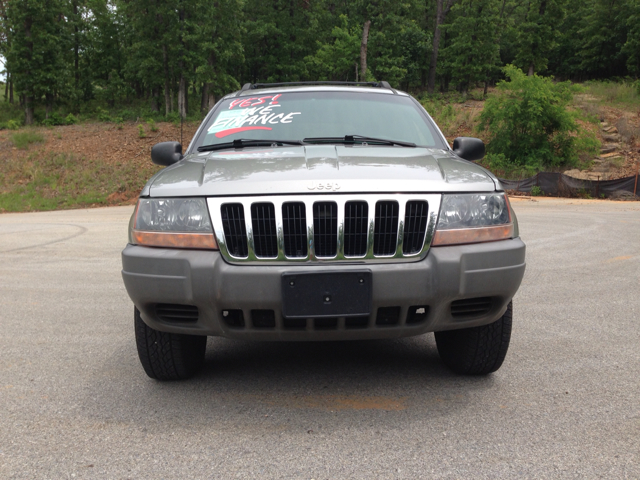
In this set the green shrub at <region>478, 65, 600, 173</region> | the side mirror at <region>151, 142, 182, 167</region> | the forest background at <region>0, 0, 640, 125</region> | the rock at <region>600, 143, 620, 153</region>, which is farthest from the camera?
the forest background at <region>0, 0, 640, 125</region>

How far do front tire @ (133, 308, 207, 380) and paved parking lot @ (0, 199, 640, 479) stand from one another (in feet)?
0.32

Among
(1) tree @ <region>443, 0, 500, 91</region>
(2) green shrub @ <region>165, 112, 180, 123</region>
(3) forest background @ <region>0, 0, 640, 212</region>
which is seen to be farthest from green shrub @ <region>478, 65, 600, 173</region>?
(1) tree @ <region>443, 0, 500, 91</region>

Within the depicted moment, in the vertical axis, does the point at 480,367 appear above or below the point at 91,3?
below

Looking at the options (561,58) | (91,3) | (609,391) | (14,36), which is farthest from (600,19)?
(609,391)

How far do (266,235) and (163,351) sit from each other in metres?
1.00

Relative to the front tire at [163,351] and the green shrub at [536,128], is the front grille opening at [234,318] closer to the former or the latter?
the front tire at [163,351]

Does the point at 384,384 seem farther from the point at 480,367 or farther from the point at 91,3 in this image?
the point at 91,3

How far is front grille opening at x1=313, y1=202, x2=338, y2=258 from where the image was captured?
2609 mm

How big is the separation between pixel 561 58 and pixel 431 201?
72.2 m

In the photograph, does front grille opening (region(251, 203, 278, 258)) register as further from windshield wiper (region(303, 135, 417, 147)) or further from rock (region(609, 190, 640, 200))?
rock (region(609, 190, 640, 200))

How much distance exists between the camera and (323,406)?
2.89 meters

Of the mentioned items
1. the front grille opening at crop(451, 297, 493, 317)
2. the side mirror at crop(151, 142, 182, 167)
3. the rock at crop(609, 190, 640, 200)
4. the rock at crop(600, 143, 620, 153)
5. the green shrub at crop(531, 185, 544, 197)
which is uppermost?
the side mirror at crop(151, 142, 182, 167)

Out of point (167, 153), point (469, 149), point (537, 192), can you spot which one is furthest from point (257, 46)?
point (469, 149)

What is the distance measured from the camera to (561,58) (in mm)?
66062
